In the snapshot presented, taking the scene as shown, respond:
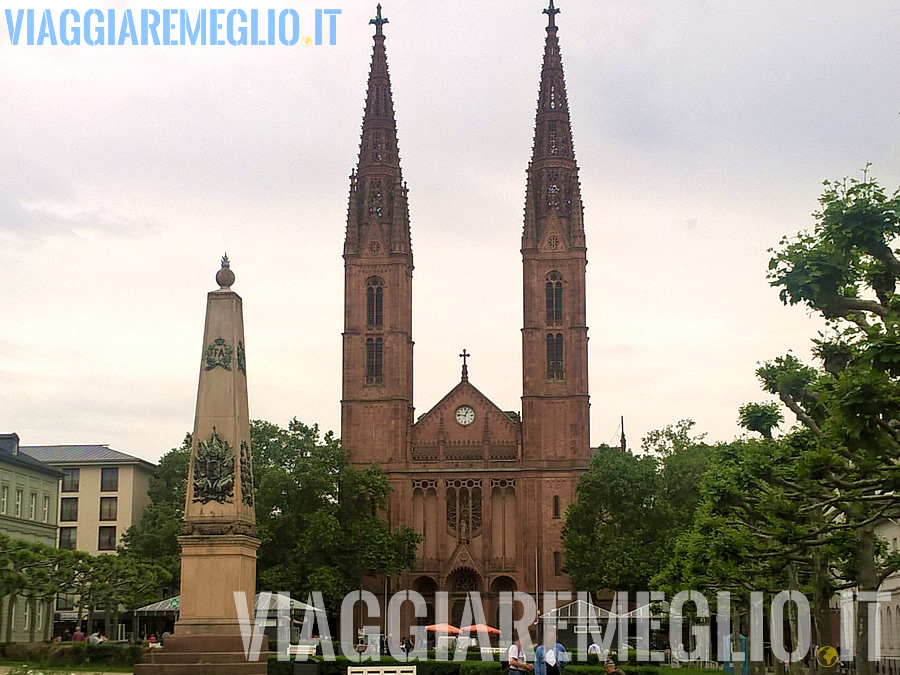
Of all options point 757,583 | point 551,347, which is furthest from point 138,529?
point 757,583

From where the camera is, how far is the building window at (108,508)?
333 ft

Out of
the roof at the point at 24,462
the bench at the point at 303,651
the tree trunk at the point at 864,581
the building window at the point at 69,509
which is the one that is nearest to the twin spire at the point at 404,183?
the building window at the point at 69,509

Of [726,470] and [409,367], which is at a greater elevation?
[409,367]

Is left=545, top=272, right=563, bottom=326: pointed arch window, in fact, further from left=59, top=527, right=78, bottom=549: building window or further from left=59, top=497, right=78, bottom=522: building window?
left=59, top=527, right=78, bottom=549: building window

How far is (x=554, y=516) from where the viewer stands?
93.9m

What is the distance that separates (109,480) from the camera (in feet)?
335

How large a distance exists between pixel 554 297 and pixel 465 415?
34.6ft

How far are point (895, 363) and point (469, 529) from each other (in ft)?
254

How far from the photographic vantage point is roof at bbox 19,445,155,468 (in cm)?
10175

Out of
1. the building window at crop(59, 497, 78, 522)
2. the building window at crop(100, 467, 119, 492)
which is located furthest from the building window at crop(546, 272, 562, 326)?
the building window at crop(59, 497, 78, 522)

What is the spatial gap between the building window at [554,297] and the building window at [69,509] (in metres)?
37.9

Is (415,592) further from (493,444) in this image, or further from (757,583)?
(757,583)

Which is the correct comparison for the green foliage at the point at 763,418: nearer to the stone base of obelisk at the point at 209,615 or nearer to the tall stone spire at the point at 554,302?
the stone base of obelisk at the point at 209,615

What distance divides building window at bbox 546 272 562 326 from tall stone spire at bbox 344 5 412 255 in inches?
412
